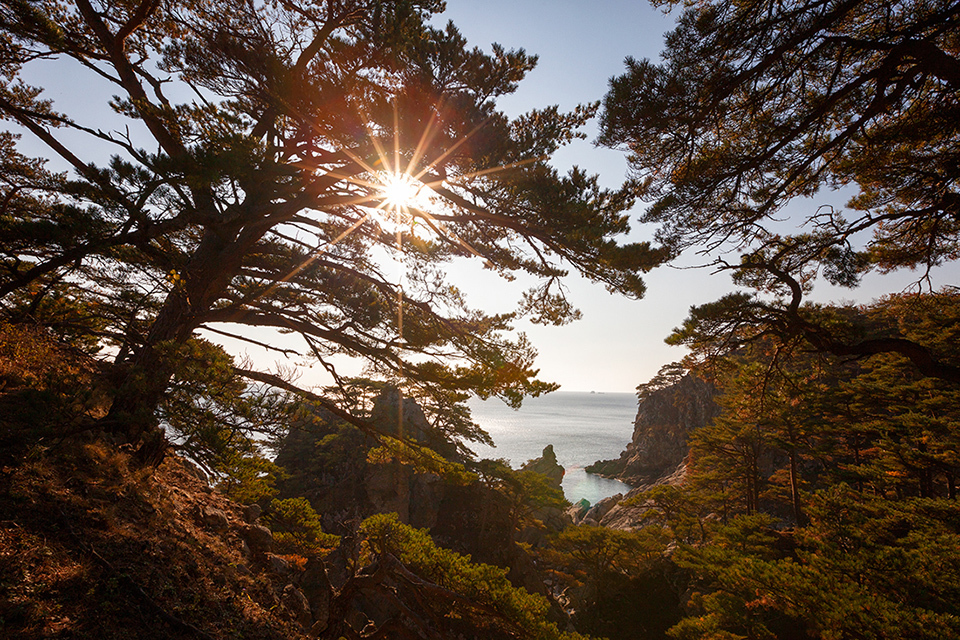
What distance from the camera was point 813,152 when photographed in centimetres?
457

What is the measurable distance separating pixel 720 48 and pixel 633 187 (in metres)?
1.72

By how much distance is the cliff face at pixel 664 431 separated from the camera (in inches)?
1635

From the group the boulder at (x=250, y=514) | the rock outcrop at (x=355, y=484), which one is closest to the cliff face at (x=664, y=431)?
the rock outcrop at (x=355, y=484)

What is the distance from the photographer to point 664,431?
46188 millimetres

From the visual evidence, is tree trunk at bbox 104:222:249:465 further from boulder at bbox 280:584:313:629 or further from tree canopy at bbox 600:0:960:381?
tree canopy at bbox 600:0:960:381

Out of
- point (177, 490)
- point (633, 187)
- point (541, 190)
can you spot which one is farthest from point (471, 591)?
point (633, 187)

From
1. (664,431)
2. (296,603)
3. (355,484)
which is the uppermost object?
(296,603)

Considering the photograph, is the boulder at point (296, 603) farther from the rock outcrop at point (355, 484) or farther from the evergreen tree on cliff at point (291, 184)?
the rock outcrop at point (355, 484)

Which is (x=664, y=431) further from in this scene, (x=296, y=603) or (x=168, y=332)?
(x=168, y=332)

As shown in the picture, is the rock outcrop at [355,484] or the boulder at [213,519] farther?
the rock outcrop at [355,484]

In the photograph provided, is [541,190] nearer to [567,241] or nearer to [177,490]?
[567,241]

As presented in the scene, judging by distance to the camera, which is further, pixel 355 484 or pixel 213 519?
pixel 355 484

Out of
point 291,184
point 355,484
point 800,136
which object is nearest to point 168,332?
point 291,184

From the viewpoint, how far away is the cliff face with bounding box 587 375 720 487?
41.5 m
